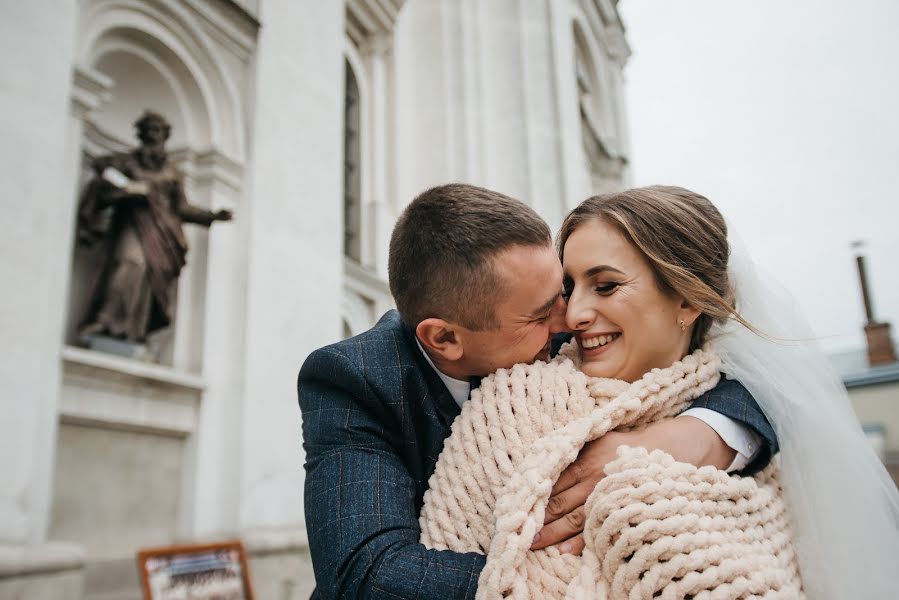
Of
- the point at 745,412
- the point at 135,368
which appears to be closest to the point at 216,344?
the point at 135,368

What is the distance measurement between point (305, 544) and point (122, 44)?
4.35m

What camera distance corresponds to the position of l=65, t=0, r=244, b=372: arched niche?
5.94m

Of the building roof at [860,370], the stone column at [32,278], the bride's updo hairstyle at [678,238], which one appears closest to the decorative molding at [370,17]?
the stone column at [32,278]

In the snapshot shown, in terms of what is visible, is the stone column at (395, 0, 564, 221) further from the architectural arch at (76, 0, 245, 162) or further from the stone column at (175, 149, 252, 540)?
the stone column at (175, 149, 252, 540)

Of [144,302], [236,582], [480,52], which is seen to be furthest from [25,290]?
[480,52]

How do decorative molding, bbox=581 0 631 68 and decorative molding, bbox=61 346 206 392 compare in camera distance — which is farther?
decorative molding, bbox=581 0 631 68

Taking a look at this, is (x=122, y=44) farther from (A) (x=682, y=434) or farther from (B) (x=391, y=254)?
(A) (x=682, y=434)

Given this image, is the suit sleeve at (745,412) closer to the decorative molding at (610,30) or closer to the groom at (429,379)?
the groom at (429,379)

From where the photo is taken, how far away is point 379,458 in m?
1.66

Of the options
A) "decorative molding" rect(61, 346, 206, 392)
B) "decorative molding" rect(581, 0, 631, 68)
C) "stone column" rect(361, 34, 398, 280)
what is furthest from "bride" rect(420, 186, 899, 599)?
"decorative molding" rect(581, 0, 631, 68)

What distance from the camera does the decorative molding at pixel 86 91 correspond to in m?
4.96

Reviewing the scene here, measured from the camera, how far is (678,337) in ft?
6.29

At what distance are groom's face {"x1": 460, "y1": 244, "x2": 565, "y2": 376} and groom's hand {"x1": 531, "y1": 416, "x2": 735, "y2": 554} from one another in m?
0.35

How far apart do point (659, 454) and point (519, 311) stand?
491 millimetres
